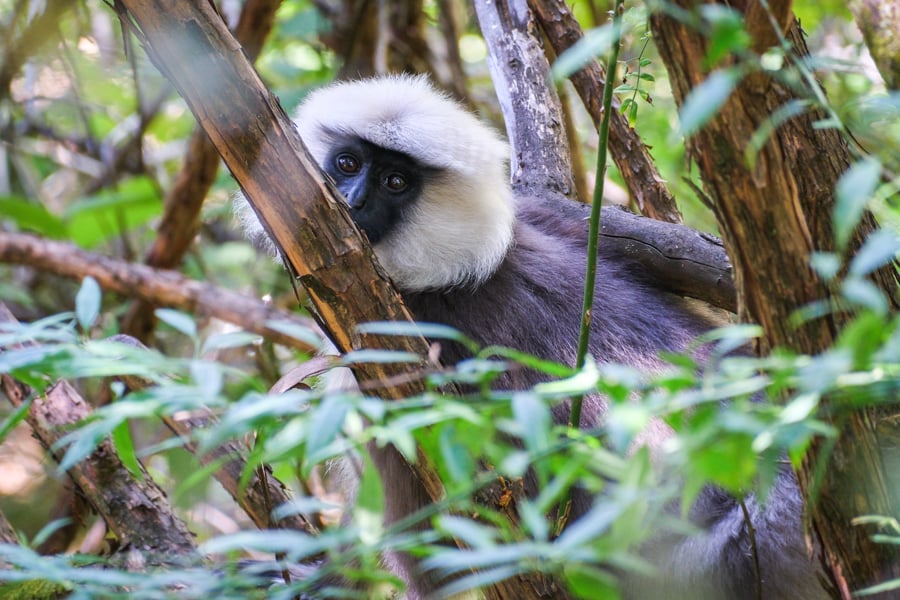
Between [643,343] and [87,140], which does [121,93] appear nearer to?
[87,140]

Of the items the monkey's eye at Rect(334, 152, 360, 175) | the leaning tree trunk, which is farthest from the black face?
the leaning tree trunk

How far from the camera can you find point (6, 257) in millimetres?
4922

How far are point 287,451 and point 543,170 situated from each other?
287 cm

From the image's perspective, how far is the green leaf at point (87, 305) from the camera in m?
1.53

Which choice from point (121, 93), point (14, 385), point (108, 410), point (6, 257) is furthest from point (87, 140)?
point (108, 410)

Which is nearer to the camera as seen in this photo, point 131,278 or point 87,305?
point 87,305

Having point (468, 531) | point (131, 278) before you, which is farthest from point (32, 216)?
point (468, 531)

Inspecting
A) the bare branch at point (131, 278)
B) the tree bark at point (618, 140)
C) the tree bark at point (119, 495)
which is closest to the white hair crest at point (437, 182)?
the tree bark at point (618, 140)

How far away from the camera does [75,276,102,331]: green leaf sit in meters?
1.53

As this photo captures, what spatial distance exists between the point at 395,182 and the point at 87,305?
69.6 inches

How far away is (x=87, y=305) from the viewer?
159 centimetres

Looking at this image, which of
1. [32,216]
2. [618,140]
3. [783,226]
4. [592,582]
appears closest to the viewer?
[592,582]

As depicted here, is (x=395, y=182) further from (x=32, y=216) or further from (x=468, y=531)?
(x=32, y=216)

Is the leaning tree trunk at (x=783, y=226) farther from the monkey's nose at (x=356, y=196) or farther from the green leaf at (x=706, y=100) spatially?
the monkey's nose at (x=356, y=196)
